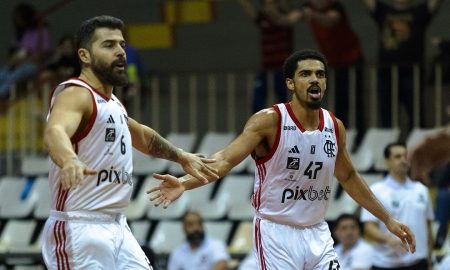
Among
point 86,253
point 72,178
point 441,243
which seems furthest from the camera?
point 441,243

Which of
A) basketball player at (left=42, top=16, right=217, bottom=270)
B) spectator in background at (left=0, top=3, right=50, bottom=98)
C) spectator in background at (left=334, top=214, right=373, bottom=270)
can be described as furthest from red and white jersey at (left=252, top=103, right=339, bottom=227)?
spectator in background at (left=0, top=3, right=50, bottom=98)

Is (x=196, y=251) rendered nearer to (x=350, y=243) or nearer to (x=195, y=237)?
(x=195, y=237)

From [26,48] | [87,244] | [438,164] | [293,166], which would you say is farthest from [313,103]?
[26,48]

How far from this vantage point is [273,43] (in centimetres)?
1805

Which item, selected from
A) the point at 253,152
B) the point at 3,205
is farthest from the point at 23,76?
the point at 253,152

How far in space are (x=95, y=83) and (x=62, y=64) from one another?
32.6ft

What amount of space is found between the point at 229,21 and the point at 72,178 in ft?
43.5

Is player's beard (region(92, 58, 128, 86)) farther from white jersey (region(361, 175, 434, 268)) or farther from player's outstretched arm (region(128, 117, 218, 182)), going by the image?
white jersey (region(361, 175, 434, 268))

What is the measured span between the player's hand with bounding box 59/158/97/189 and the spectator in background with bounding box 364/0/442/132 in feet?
31.3

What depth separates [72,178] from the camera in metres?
8.03

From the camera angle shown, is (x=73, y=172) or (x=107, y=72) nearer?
(x=73, y=172)

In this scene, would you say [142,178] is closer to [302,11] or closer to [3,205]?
[3,205]

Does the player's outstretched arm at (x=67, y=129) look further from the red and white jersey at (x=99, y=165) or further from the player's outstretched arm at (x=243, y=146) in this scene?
the player's outstretched arm at (x=243, y=146)

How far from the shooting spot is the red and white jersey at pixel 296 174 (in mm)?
10141
